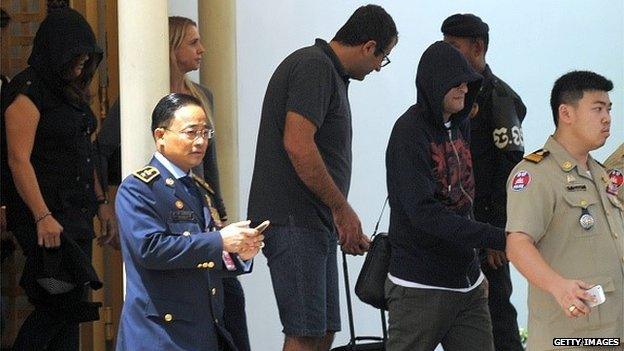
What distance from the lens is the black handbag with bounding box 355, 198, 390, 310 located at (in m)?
6.46

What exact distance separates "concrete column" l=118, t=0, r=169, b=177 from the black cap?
1.77m

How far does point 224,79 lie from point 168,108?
110 inches

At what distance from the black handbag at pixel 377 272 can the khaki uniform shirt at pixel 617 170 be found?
99 cm

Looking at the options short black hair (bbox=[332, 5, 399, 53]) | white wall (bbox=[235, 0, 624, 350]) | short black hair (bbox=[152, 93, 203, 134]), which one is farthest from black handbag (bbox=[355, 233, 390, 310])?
white wall (bbox=[235, 0, 624, 350])

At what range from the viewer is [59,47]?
6.96 meters

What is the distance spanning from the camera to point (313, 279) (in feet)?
21.0

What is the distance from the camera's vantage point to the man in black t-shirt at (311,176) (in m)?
6.39

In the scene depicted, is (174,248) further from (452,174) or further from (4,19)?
(4,19)

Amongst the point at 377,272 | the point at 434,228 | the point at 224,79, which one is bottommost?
the point at 377,272

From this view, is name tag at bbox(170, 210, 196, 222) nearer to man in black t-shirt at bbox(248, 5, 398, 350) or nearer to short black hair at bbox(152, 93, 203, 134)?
short black hair at bbox(152, 93, 203, 134)

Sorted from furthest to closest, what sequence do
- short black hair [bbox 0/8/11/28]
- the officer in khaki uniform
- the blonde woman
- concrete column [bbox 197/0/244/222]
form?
concrete column [bbox 197/0/244/222]
short black hair [bbox 0/8/11/28]
the blonde woman
the officer in khaki uniform

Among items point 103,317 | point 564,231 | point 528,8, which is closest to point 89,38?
point 103,317

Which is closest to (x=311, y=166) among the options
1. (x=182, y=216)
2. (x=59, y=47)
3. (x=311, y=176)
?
(x=311, y=176)

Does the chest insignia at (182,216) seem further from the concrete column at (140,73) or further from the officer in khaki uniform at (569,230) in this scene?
the officer in khaki uniform at (569,230)
